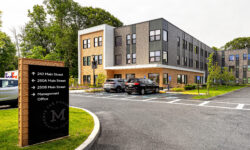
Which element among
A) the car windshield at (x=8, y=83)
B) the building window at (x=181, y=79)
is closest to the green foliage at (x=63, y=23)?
the building window at (x=181, y=79)

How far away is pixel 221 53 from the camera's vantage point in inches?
Result: 2164

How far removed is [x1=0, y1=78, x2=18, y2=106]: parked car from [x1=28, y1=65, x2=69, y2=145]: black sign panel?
6.74m

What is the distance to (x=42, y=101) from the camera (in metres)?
4.17

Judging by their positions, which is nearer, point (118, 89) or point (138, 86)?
point (138, 86)

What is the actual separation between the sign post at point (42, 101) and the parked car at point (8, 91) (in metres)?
6.61

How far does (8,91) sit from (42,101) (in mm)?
6836

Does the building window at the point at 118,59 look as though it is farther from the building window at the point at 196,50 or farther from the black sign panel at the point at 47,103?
the black sign panel at the point at 47,103

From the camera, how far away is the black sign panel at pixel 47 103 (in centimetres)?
400

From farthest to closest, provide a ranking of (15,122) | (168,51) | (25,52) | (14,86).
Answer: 1. (25,52)
2. (168,51)
3. (14,86)
4. (15,122)

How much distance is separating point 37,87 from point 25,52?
145 feet

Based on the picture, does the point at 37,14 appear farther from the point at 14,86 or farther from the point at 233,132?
the point at 233,132

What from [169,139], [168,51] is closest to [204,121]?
[169,139]

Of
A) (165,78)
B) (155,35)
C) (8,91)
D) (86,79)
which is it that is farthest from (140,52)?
(8,91)

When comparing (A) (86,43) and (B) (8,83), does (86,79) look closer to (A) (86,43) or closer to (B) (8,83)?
(A) (86,43)
